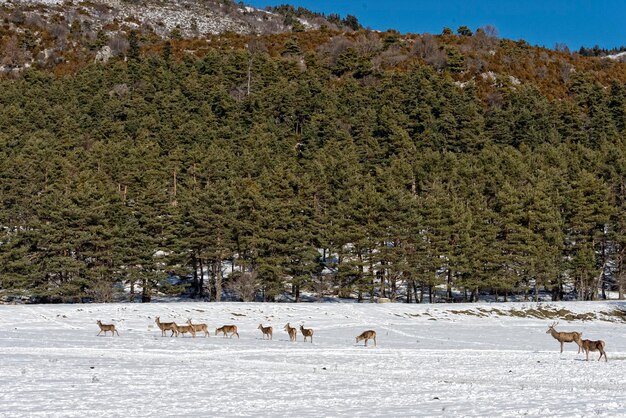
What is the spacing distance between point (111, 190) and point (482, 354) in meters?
40.3

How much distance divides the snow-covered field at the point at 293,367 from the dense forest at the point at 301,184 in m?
11.8

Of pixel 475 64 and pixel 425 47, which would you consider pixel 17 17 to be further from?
→ pixel 475 64

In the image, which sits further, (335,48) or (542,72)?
(335,48)

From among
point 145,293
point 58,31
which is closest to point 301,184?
point 145,293

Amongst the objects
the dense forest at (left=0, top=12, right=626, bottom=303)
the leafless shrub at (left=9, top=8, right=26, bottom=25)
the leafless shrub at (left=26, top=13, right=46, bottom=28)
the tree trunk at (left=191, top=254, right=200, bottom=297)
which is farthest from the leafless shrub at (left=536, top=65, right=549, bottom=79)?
the leafless shrub at (left=9, top=8, right=26, bottom=25)

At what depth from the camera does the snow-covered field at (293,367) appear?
1425 centimetres

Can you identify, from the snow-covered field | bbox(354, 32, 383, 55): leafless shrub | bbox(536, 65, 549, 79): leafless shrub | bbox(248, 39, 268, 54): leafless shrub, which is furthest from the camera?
bbox(354, 32, 383, 55): leafless shrub

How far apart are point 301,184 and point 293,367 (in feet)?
151

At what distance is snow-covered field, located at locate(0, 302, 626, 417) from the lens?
46.8 feet

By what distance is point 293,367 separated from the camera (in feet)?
74.9

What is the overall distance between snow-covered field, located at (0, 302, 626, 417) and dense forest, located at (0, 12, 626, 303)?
11.8m

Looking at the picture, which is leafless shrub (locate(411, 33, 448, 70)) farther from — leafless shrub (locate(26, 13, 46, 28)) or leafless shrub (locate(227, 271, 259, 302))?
leafless shrub (locate(227, 271, 259, 302))

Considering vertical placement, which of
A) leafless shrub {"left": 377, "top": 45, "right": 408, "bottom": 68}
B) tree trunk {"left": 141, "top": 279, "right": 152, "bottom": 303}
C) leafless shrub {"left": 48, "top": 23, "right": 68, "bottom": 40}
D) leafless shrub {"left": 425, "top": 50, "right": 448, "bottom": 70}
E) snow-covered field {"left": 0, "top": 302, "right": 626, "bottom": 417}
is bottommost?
snow-covered field {"left": 0, "top": 302, "right": 626, "bottom": 417}

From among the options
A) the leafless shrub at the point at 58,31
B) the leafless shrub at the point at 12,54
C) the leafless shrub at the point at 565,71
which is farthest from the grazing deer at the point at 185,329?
the leafless shrub at the point at 58,31
